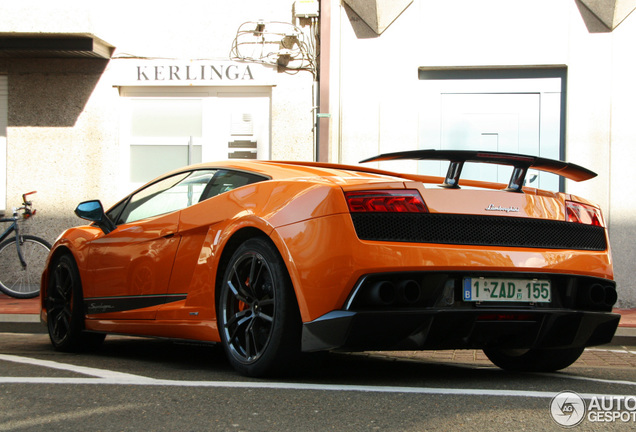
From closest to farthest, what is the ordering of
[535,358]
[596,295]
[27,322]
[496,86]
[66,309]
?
[596,295] → [535,358] → [66,309] → [27,322] → [496,86]

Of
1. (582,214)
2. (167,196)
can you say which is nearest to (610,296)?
(582,214)

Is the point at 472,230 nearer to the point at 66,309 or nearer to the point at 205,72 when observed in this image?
the point at 66,309

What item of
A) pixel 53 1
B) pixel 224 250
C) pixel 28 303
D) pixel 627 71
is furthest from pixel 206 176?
pixel 627 71

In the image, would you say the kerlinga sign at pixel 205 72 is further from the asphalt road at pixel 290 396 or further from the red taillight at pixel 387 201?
the red taillight at pixel 387 201

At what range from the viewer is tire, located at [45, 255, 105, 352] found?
6.04 meters

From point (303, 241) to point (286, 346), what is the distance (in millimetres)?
515

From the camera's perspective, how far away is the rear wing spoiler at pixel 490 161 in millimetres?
4195

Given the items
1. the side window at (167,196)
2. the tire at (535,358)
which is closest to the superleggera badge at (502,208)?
the tire at (535,358)

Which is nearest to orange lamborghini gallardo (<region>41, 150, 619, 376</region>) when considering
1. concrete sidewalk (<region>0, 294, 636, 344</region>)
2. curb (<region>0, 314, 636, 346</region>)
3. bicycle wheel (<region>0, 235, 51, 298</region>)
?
concrete sidewalk (<region>0, 294, 636, 344</region>)

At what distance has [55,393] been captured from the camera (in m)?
3.96

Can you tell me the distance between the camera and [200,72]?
12.4 meters

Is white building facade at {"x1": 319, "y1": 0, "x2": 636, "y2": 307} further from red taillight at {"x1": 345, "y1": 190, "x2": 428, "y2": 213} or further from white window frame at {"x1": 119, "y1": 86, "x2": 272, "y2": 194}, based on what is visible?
red taillight at {"x1": 345, "y1": 190, "x2": 428, "y2": 213}

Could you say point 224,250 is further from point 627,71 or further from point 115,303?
point 627,71

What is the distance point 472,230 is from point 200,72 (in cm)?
889
